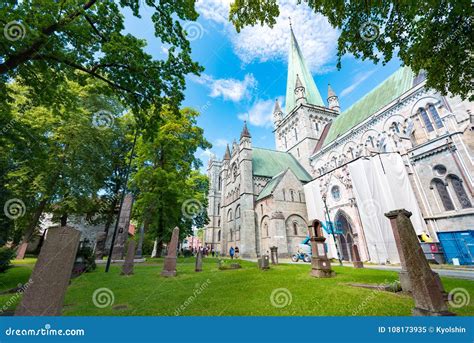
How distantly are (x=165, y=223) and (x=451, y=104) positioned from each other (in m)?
28.0

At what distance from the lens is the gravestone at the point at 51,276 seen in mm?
3912

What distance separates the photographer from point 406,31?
6.75 metres

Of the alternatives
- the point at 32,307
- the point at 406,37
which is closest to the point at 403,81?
the point at 406,37

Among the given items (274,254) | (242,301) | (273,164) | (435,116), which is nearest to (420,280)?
(242,301)

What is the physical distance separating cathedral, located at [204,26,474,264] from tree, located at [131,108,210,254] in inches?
451

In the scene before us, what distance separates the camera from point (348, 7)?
680 centimetres

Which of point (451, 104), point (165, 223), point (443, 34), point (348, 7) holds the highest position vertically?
point (451, 104)

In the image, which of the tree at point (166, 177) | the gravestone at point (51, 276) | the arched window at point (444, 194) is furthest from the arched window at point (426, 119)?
the gravestone at point (51, 276)

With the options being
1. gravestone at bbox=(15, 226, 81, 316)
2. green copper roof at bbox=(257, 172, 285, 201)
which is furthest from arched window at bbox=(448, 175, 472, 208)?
gravestone at bbox=(15, 226, 81, 316)

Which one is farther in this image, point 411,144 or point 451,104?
point 411,144

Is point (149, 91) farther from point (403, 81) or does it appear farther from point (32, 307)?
point (403, 81)

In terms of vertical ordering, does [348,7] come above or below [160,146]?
below

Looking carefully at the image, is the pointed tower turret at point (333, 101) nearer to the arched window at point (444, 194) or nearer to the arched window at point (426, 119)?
the arched window at point (426, 119)

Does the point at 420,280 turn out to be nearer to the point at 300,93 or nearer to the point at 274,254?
the point at 274,254
